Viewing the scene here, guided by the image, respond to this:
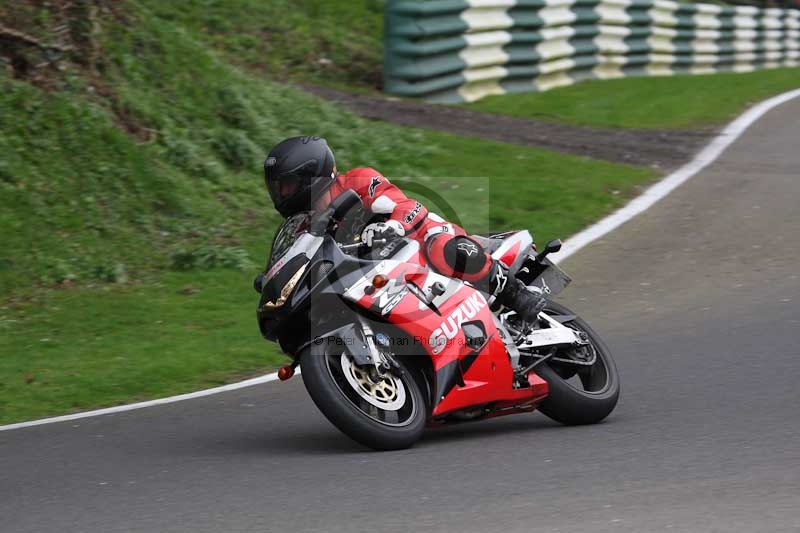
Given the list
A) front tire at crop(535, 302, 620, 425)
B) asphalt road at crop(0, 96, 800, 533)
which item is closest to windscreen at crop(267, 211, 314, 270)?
asphalt road at crop(0, 96, 800, 533)

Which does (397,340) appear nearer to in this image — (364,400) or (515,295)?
(364,400)

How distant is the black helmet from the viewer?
589 cm

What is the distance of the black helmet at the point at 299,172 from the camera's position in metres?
5.89

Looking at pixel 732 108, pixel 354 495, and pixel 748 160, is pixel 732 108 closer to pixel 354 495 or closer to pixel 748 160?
pixel 748 160

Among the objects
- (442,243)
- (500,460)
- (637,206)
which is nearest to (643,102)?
(637,206)

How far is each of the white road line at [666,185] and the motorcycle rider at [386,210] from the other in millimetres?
4493

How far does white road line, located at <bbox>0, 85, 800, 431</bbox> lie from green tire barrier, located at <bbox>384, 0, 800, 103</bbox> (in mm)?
2737

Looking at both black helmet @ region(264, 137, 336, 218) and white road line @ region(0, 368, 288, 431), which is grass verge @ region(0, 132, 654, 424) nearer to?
white road line @ region(0, 368, 288, 431)

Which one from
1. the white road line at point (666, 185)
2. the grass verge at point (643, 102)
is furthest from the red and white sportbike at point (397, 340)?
the grass verge at point (643, 102)

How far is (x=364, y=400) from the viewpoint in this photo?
19.2 feet

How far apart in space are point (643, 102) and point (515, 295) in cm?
1261

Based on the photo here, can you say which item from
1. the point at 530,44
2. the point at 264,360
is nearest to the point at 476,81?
the point at 530,44

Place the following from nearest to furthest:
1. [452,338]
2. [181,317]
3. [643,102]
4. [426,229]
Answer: [452,338] → [426,229] → [181,317] → [643,102]

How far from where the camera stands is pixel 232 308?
10.1 meters
